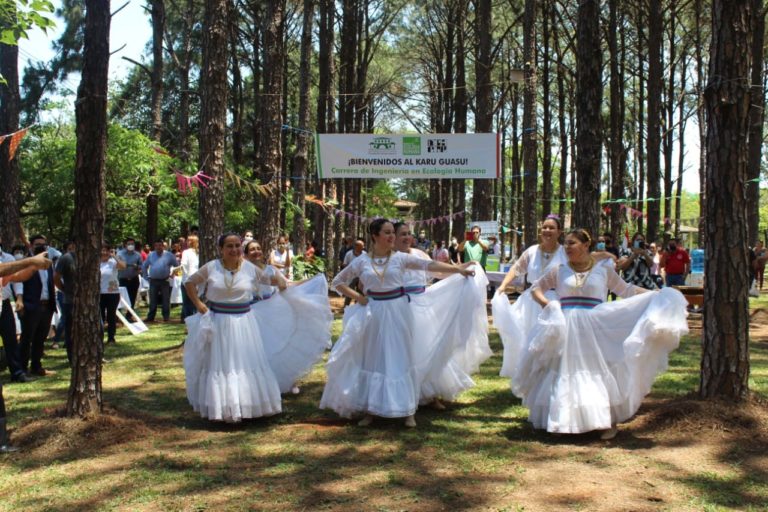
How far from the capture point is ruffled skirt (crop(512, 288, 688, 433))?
20.2 ft

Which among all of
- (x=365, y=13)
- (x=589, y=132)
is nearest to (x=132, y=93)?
(x=365, y=13)

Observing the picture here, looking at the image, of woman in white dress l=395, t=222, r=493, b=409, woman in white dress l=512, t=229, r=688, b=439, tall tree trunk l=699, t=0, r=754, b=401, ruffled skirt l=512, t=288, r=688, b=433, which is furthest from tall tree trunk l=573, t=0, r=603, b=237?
ruffled skirt l=512, t=288, r=688, b=433

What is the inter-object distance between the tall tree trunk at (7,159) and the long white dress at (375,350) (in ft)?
49.9

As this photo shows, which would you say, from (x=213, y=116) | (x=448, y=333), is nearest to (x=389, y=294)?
(x=448, y=333)

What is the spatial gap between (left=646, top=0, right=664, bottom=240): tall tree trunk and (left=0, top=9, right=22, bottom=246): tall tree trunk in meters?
17.3

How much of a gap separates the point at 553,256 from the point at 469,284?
1.40 metres

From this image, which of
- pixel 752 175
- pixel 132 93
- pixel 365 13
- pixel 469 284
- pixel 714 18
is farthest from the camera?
pixel 132 93

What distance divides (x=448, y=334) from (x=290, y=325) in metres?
1.83

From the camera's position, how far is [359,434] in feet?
22.1

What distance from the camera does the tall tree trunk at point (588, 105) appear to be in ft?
29.7

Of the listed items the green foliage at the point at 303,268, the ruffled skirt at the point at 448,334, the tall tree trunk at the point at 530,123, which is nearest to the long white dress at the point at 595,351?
the ruffled skirt at the point at 448,334

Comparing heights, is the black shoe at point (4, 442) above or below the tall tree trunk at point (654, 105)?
below

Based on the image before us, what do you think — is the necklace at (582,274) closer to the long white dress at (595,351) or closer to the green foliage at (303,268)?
the long white dress at (595,351)

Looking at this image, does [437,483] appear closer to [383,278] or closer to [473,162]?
[383,278]
